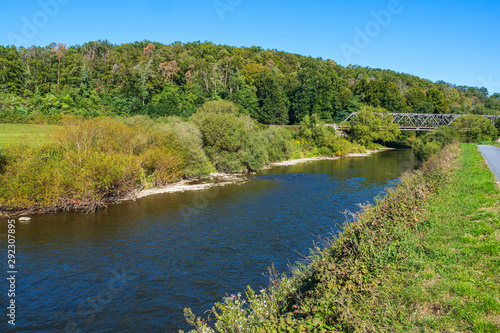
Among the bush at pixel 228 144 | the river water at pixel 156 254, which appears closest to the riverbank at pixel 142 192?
the river water at pixel 156 254

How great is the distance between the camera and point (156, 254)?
15.8 metres

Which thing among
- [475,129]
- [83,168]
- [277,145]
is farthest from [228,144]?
[475,129]

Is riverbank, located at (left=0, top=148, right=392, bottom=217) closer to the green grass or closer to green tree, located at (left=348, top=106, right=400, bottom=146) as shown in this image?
the green grass

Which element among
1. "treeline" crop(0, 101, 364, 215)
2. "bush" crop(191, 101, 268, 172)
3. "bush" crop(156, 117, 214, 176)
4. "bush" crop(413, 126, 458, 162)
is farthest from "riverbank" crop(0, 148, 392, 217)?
"bush" crop(413, 126, 458, 162)

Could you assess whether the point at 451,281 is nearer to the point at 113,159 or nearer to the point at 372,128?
the point at 113,159

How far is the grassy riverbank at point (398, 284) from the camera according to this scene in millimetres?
5184

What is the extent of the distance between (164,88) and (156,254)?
222 ft

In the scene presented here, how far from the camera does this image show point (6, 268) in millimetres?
14281

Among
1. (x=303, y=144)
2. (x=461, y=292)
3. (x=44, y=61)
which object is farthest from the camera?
(x=44, y=61)

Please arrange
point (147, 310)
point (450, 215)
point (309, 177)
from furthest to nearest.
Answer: point (309, 177)
point (147, 310)
point (450, 215)

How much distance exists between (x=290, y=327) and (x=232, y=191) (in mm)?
25303

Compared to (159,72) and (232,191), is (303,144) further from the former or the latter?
(159,72)

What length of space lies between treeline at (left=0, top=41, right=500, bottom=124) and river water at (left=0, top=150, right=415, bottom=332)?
36.4 m

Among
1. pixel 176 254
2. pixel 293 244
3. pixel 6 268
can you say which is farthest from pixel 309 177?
pixel 6 268
